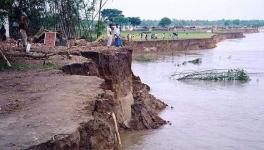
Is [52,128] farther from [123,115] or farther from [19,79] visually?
[123,115]

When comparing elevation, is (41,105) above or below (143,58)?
above

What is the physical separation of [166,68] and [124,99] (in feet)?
91.7

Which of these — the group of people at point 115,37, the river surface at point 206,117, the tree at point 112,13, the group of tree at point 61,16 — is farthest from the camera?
the tree at point 112,13

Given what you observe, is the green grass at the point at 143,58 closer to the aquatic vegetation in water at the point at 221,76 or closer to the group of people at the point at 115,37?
the aquatic vegetation in water at the point at 221,76

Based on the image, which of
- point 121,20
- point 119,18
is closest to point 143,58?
point 119,18

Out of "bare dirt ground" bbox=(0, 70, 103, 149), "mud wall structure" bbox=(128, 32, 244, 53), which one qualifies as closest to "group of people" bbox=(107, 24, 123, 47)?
"bare dirt ground" bbox=(0, 70, 103, 149)

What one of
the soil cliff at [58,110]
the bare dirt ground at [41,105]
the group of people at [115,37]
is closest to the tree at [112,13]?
the group of people at [115,37]

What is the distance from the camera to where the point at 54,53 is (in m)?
19.8

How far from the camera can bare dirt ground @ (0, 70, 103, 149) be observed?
8086 mm

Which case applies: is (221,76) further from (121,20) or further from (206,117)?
(121,20)

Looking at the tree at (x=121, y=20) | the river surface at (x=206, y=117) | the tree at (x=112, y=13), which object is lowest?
the river surface at (x=206, y=117)

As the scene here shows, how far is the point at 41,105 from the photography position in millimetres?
10383

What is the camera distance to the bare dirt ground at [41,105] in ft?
26.5

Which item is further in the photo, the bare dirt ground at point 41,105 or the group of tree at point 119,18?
the group of tree at point 119,18
